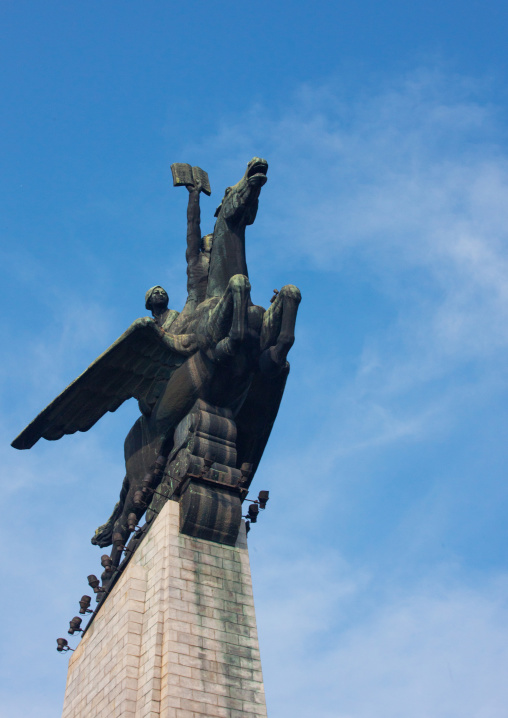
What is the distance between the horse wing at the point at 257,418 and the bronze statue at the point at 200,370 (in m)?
0.02

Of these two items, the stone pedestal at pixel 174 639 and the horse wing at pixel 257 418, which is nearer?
the stone pedestal at pixel 174 639

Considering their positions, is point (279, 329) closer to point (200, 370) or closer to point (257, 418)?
point (200, 370)

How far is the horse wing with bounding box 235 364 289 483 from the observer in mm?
20891

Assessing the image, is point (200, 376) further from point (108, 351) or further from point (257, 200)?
point (257, 200)

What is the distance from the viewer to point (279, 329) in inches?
787

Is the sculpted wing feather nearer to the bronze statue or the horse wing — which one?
the bronze statue

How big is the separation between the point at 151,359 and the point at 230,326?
85.2 inches

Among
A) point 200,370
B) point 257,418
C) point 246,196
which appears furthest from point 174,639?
point 246,196

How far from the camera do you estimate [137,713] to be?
1570 centimetres

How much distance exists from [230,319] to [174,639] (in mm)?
6685

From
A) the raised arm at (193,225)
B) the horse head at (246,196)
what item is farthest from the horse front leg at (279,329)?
the raised arm at (193,225)

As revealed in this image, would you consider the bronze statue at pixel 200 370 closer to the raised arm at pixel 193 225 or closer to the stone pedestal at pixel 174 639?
the raised arm at pixel 193 225

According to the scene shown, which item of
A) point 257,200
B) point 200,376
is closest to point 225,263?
point 257,200

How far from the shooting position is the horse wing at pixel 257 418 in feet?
68.5
